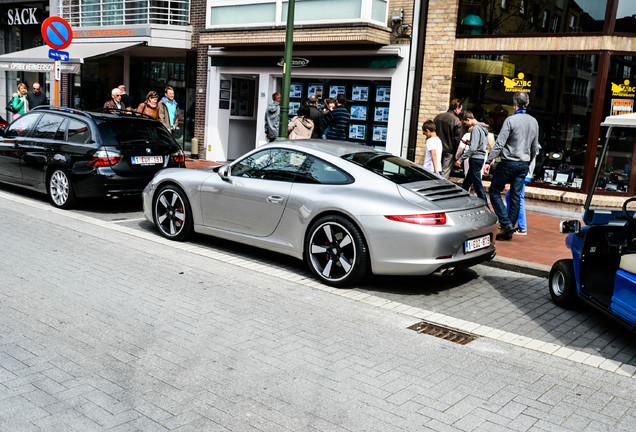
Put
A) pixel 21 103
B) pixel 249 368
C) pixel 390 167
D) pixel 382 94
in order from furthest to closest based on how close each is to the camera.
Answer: pixel 21 103, pixel 382 94, pixel 390 167, pixel 249 368

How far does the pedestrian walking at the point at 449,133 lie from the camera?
11141 millimetres

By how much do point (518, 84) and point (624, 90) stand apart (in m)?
2.00

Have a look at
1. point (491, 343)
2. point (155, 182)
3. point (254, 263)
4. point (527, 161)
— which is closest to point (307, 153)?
point (254, 263)


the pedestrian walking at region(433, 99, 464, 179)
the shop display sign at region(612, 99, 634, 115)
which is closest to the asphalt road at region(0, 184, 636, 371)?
the pedestrian walking at region(433, 99, 464, 179)

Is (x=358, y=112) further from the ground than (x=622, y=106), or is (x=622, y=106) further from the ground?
(x=622, y=106)

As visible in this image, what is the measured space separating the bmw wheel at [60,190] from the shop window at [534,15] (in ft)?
28.5

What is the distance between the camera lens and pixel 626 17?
11523mm

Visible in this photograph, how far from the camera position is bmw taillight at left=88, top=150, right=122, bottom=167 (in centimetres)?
944

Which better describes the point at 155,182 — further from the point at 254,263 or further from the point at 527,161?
the point at 527,161

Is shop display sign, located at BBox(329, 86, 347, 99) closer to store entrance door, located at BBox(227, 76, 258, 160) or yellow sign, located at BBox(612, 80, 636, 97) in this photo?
store entrance door, located at BBox(227, 76, 258, 160)

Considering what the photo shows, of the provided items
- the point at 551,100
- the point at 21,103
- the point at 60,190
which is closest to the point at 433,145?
the point at 551,100

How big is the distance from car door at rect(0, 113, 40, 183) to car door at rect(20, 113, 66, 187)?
0.44 ft

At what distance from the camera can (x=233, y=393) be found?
378cm

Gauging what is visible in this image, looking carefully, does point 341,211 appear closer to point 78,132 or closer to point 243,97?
point 78,132
